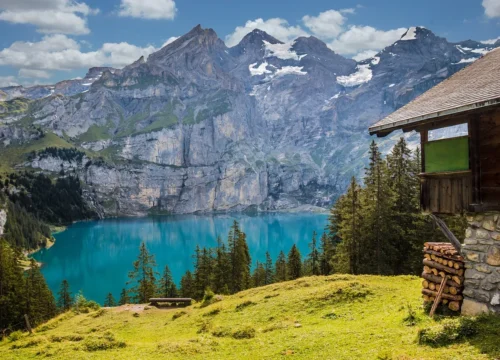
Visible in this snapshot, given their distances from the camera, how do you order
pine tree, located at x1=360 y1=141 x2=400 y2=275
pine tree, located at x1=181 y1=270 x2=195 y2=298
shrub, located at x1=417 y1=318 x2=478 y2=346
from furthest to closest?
pine tree, located at x1=181 y1=270 x2=195 y2=298
pine tree, located at x1=360 y1=141 x2=400 y2=275
shrub, located at x1=417 y1=318 x2=478 y2=346

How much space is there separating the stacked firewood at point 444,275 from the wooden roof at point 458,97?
4.97 metres

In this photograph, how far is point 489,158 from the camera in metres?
→ 12.6

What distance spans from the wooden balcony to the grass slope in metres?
3.83

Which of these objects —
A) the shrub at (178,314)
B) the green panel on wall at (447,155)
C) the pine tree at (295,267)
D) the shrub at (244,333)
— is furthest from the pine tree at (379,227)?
the green panel on wall at (447,155)

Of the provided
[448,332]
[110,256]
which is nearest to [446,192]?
[448,332]

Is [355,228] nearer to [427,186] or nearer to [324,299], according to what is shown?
[324,299]

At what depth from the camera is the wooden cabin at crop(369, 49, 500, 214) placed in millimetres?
12383

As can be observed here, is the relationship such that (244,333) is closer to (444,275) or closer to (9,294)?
(444,275)

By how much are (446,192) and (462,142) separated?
75.9 inches

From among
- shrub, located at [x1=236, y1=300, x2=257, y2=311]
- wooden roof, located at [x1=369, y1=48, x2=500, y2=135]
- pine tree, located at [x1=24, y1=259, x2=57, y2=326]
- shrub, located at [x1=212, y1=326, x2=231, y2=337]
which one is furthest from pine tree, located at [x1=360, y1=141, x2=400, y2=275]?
pine tree, located at [x1=24, y1=259, x2=57, y2=326]

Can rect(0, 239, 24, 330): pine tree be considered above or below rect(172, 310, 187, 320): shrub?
below

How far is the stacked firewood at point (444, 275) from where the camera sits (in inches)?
527

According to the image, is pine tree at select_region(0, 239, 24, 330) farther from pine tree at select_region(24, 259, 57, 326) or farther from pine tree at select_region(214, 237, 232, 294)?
pine tree at select_region(214, 237, 232, 294)

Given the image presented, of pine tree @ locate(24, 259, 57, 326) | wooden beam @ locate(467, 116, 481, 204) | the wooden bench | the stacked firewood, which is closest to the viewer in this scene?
wooden beam @ locate(467, 116, 481, 204)
